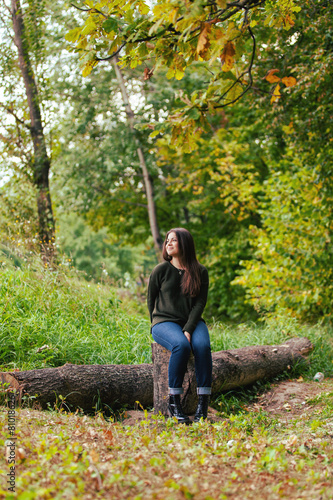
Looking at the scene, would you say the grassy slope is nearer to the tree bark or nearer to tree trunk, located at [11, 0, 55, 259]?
the tree bark

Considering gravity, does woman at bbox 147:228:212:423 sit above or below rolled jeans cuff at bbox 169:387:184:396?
above

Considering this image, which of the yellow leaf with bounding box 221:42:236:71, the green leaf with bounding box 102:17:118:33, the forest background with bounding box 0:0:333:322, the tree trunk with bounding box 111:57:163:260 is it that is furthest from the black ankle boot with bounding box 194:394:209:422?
the tree trunk with bounding box 111:57:163:260

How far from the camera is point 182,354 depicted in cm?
389

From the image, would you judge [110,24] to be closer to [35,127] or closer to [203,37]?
[203,37]

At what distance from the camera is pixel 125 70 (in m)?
12.8

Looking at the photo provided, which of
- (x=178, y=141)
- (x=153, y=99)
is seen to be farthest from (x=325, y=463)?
(x=153, y=99)

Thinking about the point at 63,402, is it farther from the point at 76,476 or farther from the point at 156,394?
the point at 76,476

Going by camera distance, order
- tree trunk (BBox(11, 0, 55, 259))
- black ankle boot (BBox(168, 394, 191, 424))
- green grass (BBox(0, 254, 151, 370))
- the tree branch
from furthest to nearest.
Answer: the tree branch
tree trunk (BBox(11, 0, 55, 259))
green grass (BBox(0, 254, 151, 370))
black ankle boot (BBox(168, 394, 191, 424))

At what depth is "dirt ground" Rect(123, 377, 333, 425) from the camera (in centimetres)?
446

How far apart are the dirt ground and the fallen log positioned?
23 centimetres

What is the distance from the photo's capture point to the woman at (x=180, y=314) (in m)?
3.91

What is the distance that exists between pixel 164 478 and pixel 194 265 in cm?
225

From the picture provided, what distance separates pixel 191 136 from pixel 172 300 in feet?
5.06

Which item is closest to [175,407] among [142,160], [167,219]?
[142,160]
